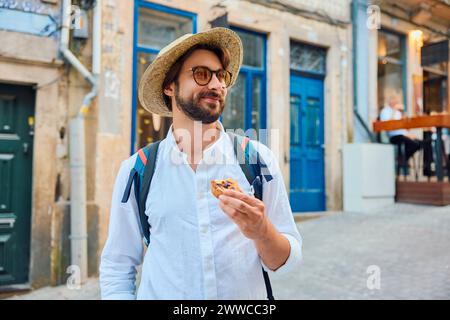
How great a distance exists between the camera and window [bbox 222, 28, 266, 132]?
551 centimetres

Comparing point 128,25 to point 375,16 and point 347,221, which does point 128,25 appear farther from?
point 375,16

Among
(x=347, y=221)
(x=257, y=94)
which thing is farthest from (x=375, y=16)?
(x=347, y=221)

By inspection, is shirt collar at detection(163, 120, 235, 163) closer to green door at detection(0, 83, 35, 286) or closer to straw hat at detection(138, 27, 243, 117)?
straw hat at detection(138, 27, 243, 117)

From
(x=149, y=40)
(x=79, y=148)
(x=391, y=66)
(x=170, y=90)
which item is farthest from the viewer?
(x=391, y=66)

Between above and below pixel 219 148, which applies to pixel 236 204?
below

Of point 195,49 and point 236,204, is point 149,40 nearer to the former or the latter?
point 195,49

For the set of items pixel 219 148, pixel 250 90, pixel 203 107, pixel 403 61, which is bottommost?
pixel 219 148

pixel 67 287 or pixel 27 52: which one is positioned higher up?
pixel 27 52

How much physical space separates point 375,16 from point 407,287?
5793 mm

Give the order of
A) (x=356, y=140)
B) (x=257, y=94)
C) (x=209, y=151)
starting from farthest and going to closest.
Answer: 1. (x=356, y=140)
2. (x=257, y=94)
3. (x=209, y=151)

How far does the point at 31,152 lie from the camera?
4.20 meters

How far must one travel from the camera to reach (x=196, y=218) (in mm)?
1264

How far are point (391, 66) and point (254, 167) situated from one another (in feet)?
25.0

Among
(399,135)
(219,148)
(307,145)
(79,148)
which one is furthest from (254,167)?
(399,135)
